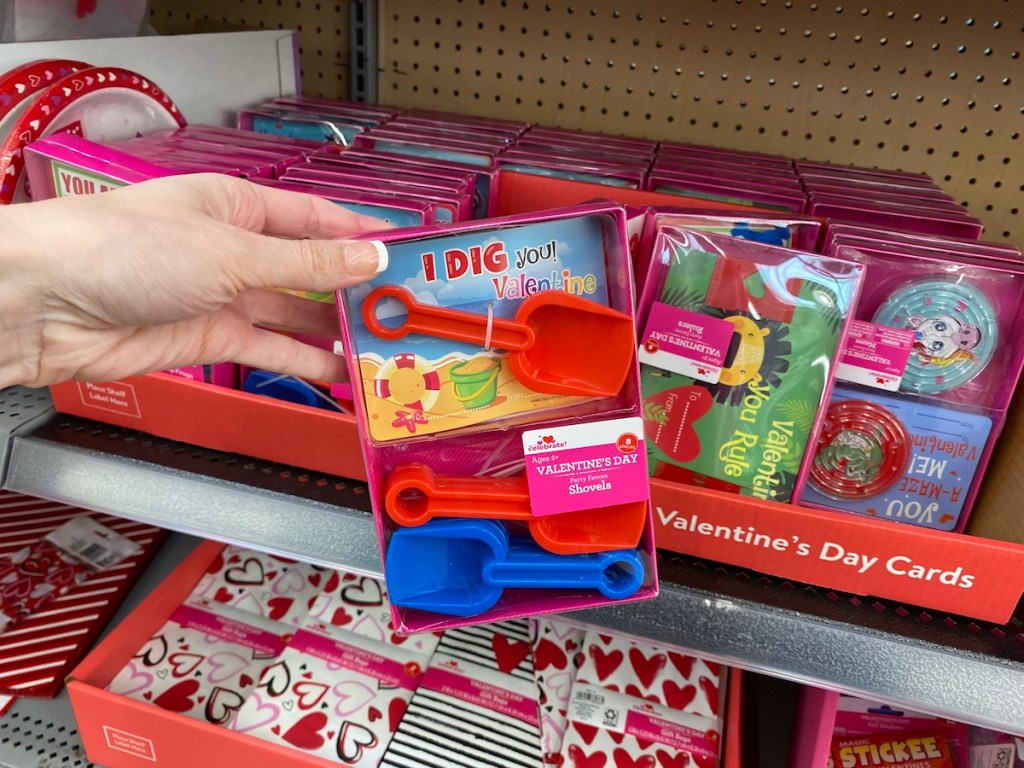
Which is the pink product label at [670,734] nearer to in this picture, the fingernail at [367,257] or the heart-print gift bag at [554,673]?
the heart-print gift bag at [554,673]

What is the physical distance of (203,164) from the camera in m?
0.93

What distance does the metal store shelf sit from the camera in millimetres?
709

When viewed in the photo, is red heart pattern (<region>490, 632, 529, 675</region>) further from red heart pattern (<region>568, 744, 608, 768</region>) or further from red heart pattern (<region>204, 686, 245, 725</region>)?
red heart pattern (<region>204, 686, 245, 725</region>)

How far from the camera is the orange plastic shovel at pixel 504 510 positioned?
674 millimetres

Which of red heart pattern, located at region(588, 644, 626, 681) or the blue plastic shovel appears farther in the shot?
red heart pattern, located at region(588, 644, 626, 681)

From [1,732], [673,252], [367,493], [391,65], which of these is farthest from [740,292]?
[1,732]

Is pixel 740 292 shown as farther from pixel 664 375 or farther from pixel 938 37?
pixel 938 37

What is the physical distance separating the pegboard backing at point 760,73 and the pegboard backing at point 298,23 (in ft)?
0.39

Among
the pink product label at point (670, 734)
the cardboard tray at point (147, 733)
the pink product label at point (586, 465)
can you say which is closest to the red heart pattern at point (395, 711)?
the cardboard tray at point (147, 733)

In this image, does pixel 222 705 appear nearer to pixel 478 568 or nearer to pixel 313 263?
pixel 478 568

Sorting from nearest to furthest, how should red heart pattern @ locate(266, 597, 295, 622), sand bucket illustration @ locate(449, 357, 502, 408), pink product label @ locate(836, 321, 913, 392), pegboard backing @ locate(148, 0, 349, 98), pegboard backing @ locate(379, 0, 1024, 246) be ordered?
sand bucket illustration @ locate(449, 357, 502, 408)
pink product label @ locate(836, 321, 913, 392)
pegboard backing @ locate(379, 0, 1024, 246)
red heart pattern @ locate(266, 597, 295, 622)
pegboard backing @ locate(148, 0, 349, 98)

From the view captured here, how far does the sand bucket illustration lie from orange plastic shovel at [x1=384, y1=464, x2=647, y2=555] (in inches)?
3.1

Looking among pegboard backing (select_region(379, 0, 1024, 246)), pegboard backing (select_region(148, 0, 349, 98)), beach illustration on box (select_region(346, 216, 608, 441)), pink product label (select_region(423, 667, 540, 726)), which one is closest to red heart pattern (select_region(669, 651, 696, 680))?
pink product label (select_region(423, 667, 540, 726))

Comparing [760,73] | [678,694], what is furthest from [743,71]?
[678,694]
